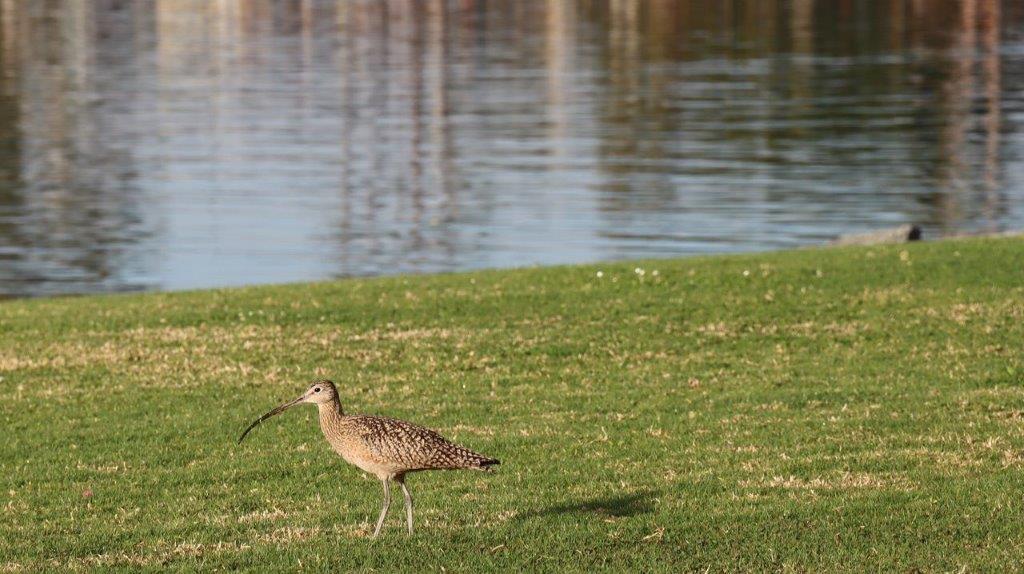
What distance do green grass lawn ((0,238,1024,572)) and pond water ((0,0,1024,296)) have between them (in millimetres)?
14747

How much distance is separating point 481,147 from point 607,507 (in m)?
45.7

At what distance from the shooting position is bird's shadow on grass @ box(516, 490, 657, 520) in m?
11.1

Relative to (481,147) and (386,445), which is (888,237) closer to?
(386,445)

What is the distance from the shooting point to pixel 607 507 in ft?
37.0

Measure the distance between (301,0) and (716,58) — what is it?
72.2m

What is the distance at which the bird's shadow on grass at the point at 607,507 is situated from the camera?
1107cm

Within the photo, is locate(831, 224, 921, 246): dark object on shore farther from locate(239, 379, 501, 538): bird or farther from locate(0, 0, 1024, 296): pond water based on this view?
locate(239, 379, 501, 538): bird

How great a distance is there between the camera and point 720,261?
78.8ft

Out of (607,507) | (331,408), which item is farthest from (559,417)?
(331,408)

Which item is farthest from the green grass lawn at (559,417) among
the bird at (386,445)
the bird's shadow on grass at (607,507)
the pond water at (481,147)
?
the pond water at (481,147)

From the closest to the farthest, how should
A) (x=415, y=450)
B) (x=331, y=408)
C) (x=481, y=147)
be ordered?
(x=415, y=450), (x=331, y=408), (x=481, y=147)

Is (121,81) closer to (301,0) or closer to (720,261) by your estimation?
(720,261)

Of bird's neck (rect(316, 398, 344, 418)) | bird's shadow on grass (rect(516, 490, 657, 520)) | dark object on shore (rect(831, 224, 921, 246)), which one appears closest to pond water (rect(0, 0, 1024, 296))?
Answer: dark object on shore (rect(831, 224, 921, 246))

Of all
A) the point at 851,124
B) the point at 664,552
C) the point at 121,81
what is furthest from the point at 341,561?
the point at 121,81
